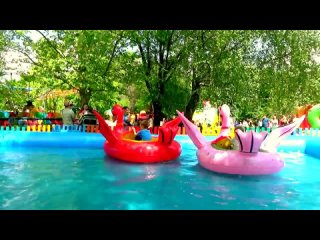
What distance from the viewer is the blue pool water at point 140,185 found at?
448cm

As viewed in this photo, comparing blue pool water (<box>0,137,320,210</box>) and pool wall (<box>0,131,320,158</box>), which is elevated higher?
pool wall (<box>0,131,320,158</box>)

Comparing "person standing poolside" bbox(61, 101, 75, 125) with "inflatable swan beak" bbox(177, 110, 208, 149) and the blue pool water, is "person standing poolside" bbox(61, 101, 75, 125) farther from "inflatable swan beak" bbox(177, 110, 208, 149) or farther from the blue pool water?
"inflatable swan beak" bbox(177, 110, 208, 149)

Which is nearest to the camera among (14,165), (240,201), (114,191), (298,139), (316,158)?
(240,201)

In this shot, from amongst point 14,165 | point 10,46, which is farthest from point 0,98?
point 14,165

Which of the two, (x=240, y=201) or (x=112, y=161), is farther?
(x=112, y=161)

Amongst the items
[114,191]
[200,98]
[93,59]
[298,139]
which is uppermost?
[93,59]

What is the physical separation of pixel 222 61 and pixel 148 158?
21.1 feet

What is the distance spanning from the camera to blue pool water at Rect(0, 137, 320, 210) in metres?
4.48

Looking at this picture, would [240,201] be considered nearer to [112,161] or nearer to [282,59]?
[112,161]

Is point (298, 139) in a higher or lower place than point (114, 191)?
higher

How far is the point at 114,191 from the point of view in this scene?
506cm

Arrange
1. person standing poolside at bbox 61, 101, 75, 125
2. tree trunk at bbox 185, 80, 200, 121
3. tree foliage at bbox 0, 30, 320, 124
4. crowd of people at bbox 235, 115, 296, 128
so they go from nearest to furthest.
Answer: person standing poolside at bbox 61, 101, 75, 125 < tree foliage at bbox 0, 30, 320, 124 < crowd of people at bbox 235, 115, 296, 128 < tree trunk at bbox 185, 80, 200, 121

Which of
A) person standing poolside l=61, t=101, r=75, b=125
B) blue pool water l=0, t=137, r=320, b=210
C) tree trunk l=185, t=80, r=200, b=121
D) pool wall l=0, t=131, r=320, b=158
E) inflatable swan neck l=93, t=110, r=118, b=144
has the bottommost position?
blue pool water l=0, t=137, r=320, b=210

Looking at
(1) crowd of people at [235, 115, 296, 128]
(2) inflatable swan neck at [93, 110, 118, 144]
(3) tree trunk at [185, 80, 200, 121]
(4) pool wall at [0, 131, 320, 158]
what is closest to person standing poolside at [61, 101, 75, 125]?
(4) pool wall at [0, 131, 320, 158]
